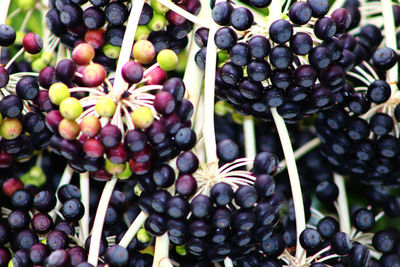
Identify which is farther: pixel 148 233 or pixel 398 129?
pixel 398 129

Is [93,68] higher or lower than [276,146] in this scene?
higher

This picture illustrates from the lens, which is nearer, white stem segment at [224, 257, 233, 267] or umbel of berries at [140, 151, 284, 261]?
umbel of berries at [140, 151, 284, 261]

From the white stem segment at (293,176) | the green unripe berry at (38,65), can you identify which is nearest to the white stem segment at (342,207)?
the white stem segment at (293,176)

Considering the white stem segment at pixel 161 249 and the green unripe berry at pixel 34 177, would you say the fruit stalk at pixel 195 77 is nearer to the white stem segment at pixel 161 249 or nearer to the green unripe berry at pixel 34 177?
the white stem segment at pixel 161 249

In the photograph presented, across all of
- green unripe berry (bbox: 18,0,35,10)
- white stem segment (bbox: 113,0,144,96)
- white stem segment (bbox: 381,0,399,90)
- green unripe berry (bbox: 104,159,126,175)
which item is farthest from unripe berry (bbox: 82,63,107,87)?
white stem segment (bbox: 381,0,399,90)

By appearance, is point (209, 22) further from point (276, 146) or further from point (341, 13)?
point (276, 146)

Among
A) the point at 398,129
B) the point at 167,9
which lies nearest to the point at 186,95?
the point at 167,9

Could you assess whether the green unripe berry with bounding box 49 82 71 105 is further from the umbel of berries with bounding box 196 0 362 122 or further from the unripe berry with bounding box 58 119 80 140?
the umbel of berries with bounding box 196 0 362 122

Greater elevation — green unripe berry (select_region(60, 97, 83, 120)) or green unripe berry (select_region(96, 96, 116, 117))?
green unripe berry (select_region(96, 96, 116, 117))
